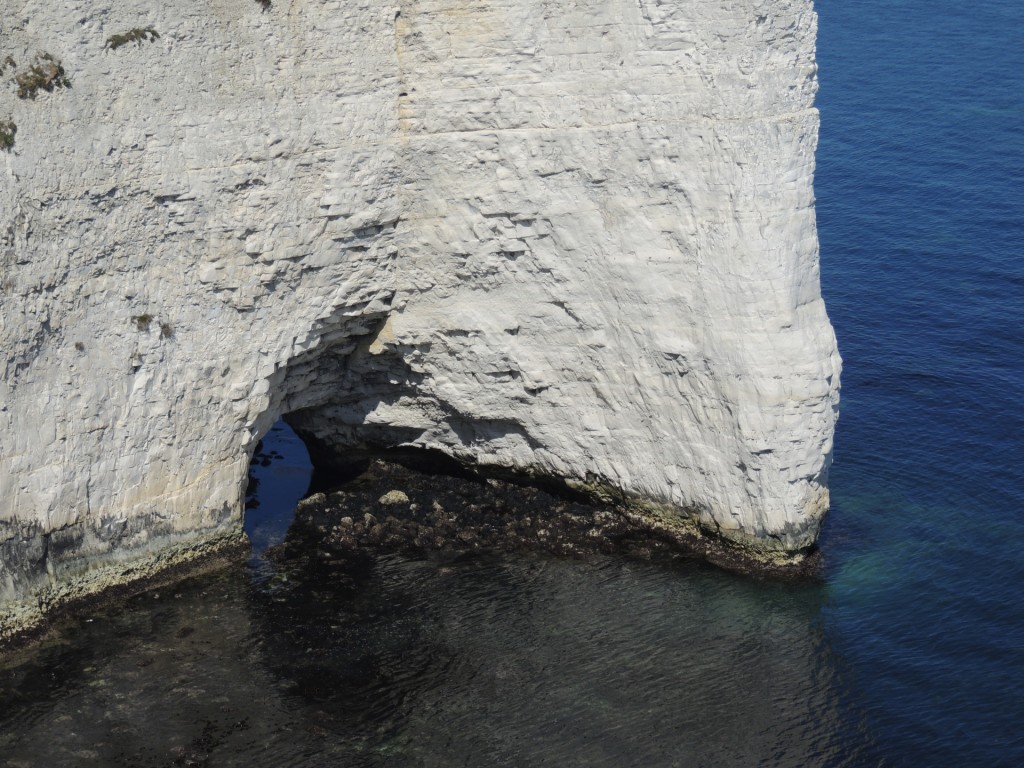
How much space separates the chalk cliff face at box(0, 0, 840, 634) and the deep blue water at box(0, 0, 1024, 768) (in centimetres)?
221

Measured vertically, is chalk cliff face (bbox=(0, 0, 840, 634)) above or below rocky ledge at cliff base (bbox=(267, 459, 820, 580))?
above

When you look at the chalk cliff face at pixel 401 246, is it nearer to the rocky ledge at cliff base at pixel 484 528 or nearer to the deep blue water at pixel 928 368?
the rocky ledge at cliff base at pixel 484 528

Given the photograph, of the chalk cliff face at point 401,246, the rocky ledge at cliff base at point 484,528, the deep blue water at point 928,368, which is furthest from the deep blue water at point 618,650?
the chalk cliff face at point 401,246

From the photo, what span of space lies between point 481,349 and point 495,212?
3.63 m

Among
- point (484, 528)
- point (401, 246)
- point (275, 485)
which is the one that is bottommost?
point (275, 485)

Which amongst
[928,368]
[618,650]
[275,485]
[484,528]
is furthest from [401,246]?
[928,368]

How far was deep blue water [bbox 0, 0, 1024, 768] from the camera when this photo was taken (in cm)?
2402

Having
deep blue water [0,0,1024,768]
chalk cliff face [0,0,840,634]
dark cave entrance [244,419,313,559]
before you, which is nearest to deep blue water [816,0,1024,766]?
deep blue water [0,0,1024,768]

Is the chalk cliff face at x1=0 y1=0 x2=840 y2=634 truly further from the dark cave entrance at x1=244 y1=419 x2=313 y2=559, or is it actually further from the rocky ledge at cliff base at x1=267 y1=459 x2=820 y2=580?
the dark cave entrance at x1=244 y1=419 x2=313 y2=559

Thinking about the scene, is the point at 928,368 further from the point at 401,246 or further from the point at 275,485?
the point at 275,485

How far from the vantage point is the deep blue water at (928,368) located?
2617 cm

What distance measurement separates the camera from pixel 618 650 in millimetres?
27047

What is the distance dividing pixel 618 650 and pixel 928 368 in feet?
54.4

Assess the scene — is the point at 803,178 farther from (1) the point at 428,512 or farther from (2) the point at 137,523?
(2) the point at 137,523
